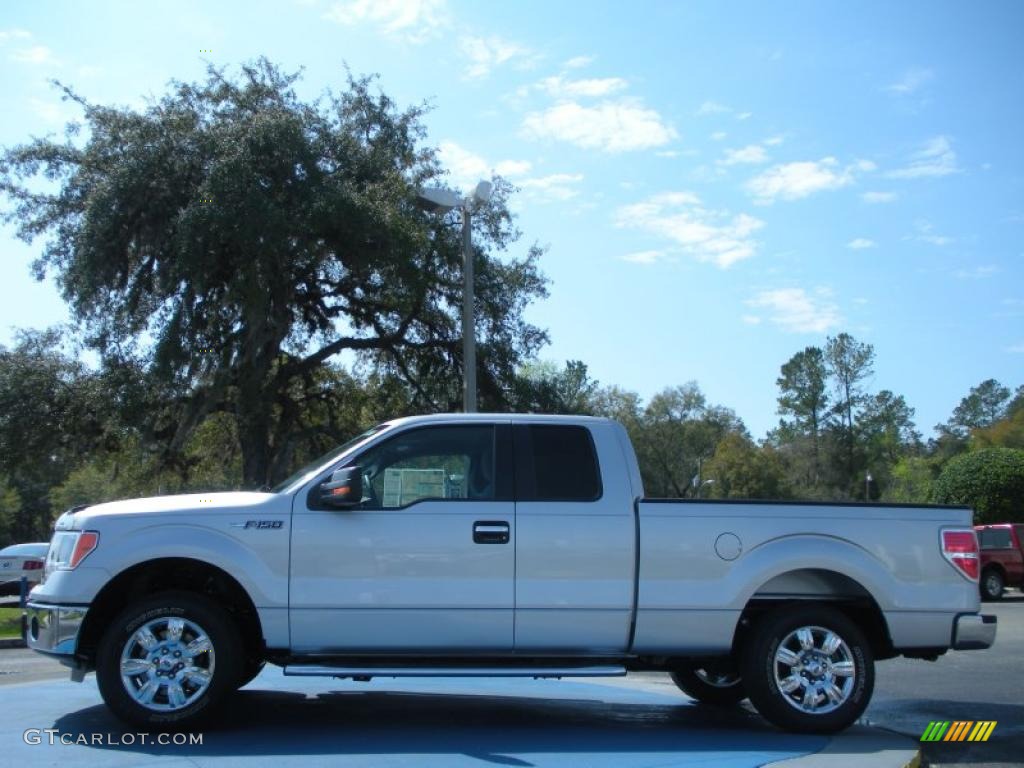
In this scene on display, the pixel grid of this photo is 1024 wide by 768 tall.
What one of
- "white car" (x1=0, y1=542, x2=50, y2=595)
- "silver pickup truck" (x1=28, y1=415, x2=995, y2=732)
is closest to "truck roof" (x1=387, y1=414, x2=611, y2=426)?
"silver pickup truck" (x1=28, y1=415, x2=995, y2=732)

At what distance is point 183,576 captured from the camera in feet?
21.9

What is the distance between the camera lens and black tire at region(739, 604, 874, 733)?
6551 millimetres

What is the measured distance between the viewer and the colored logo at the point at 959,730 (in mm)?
6930

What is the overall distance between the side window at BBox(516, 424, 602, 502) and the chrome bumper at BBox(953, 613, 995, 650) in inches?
102

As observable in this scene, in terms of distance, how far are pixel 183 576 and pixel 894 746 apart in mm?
4750

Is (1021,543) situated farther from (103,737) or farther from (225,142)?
(103,737)

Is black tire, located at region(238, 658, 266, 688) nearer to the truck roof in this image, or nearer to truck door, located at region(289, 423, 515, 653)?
truck door, located at region(289, 423, 515, 653)

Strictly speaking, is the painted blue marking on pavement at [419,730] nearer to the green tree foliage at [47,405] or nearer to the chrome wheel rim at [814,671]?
the chrome wheel rim at [814,671]

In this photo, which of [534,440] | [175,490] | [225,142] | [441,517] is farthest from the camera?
[175,490]

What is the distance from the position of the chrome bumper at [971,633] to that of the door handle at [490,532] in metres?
3.11

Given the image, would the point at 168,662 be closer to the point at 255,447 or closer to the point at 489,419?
the point at 489,419

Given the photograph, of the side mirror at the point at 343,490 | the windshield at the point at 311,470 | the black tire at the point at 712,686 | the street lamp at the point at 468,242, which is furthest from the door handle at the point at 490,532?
the street lamp at the point at 468,242

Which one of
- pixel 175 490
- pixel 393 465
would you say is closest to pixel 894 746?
pixel 393 465

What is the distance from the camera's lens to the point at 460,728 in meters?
6.55
